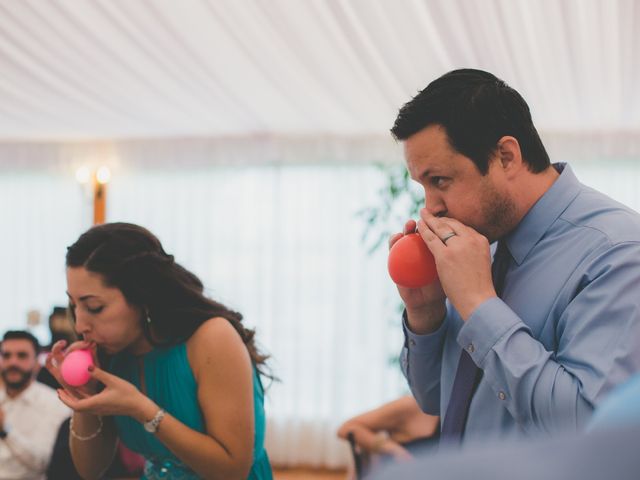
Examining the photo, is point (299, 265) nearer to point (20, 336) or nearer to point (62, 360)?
point (20, 336)

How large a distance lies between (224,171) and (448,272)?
24.0 feet

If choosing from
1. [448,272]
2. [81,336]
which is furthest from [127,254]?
[448,272]

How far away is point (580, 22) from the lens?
14.5ft

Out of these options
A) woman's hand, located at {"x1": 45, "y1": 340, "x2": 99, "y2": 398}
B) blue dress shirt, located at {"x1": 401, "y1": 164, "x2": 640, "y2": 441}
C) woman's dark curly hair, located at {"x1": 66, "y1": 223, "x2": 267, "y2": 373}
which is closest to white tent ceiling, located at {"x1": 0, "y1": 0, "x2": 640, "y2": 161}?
woman's dark curly hair, located at {"x1": 66, "y1": 223, "x2": 267, "y2": 373}

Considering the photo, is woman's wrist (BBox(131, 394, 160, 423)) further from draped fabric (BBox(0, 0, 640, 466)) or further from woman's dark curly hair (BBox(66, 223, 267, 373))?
draped fabric (BBox(0, 0, 640, 466))

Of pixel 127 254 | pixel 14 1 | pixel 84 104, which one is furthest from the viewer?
pixel 84 104

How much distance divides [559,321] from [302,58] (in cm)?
421

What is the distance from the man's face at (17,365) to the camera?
17.8 feet

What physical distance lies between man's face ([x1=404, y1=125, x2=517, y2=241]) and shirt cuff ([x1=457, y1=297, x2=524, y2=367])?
0.60ft

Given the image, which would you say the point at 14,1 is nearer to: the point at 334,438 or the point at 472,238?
the point at 472,238

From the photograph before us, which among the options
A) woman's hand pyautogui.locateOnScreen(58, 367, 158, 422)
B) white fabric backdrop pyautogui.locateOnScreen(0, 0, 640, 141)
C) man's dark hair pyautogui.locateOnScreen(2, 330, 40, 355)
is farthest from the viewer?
man's dark hair pyautogui.locateOnScreen(2, 330, 40, 355)

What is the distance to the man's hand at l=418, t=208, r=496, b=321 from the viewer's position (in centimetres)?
122

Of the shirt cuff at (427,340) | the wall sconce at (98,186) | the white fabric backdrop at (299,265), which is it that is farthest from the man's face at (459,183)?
the wall sconce at (98,186)

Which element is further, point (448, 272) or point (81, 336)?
point (81, 336)
